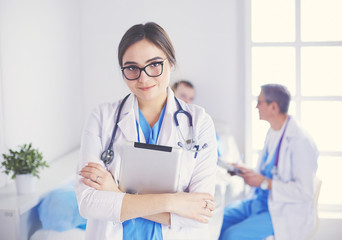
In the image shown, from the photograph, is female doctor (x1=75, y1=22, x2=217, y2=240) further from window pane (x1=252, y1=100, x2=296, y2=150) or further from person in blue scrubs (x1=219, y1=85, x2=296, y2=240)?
window pane (x1=252, y1=100, x2=296, y2=150)

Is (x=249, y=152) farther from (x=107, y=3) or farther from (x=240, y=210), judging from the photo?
(x=107, y=3)

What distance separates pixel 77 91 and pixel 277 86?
4.61 feet

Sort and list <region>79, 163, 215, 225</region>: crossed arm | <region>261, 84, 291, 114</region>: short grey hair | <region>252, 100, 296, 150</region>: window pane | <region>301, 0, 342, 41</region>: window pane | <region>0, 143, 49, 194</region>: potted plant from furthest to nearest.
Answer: <region>252, 100, 296, 150</region>: window pane → <region>301, 0, 342, 41</region>: window pane → <region>261, 84, 291, 114</region>: short grey hair → <region>0, 143, 49, 194</region>: potted plant → <region>79, 163, 215, 225</region>: crossed arm

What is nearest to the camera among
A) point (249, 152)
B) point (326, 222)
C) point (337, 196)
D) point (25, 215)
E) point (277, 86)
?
point (25, 215)

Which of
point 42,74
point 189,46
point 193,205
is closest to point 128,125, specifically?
point 193,205

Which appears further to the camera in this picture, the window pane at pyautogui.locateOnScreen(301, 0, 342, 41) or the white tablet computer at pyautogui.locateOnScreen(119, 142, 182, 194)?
the window pane at pyautogui.locateOnScreen(301, 0, 342, 41)

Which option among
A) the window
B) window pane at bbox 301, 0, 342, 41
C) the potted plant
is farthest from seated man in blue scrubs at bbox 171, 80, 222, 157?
the potted plant

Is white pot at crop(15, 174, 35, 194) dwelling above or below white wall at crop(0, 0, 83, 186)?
below

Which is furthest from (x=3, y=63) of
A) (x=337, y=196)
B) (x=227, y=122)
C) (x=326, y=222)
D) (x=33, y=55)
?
(x=337, y=196)

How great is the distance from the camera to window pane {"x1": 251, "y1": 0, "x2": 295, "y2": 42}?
2.73 meters

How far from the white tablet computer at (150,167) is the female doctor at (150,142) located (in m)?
0.04

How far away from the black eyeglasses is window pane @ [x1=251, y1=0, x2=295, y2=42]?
1815 millimetres

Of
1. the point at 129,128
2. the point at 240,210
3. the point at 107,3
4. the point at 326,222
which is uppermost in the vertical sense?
the point at 107,3

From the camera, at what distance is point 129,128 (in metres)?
1.15
